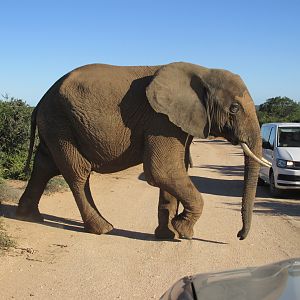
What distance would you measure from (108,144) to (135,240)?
4.95 feet

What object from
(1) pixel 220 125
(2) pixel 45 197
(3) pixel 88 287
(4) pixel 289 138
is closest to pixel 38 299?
(3) pixel 88 287

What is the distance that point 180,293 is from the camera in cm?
263

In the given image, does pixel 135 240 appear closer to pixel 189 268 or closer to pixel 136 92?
pixel 189 268

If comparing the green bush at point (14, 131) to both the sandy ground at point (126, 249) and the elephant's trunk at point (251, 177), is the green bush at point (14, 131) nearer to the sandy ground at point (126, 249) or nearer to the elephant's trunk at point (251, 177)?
the sandy ground at point (126, 249)

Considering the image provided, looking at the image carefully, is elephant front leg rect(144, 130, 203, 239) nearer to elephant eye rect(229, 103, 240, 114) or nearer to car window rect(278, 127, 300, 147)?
elephant eye rect(229, 103, 240, 114)

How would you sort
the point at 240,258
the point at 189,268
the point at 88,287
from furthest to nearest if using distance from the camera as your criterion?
the point at 240,258
the point at 189,268
the point at 88,287

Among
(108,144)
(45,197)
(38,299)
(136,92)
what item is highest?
(136,92)

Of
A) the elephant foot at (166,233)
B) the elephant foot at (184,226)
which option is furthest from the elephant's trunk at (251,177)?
the elephant foot at (166,233)

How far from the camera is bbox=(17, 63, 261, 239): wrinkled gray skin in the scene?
728 cm

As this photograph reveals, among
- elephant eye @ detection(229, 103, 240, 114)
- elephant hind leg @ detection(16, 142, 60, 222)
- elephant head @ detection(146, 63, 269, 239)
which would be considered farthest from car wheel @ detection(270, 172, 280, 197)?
elephant hind leg @ detection(16, 142, 60, 222)

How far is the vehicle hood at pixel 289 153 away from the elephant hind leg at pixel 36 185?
5.81 metres

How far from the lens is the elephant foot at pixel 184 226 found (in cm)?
752

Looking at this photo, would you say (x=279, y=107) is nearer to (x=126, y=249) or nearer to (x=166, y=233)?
(x=166, y=233)

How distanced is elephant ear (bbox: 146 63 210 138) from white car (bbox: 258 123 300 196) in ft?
16.9
